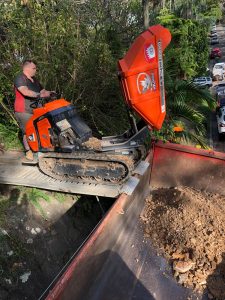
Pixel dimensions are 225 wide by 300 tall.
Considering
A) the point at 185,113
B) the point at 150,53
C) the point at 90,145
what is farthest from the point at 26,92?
the point at 185,113

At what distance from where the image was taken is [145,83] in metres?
5.32

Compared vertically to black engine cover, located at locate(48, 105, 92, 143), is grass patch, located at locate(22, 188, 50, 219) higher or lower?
lower

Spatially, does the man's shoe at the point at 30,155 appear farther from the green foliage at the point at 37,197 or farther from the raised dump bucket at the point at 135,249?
the raised dump bucket at the point at 135,249

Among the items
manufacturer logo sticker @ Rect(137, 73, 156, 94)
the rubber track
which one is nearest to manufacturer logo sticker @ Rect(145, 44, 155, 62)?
manufacturer logo sticker @ Rect(137, 73, 156, 94)

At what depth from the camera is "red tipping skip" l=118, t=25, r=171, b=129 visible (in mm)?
5172

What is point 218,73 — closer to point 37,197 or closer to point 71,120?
point 71,120

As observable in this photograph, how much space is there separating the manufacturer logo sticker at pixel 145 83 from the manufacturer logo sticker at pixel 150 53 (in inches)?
9.0

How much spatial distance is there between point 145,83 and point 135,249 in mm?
2463

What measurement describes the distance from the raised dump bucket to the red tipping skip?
1067mm

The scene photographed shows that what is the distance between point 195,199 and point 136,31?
651 centimetres

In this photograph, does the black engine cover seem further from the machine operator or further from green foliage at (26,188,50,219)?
green foliage at (26,188,50,219)

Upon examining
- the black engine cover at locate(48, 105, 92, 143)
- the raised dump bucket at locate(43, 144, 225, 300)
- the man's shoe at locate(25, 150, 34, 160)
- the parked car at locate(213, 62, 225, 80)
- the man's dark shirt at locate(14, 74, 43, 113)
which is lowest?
the parked car at locate(213, 62, 225, 80)

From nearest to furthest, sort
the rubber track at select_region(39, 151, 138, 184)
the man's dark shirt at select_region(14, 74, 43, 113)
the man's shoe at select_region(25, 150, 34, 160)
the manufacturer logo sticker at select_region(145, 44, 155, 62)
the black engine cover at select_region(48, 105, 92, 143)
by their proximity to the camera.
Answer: the manufacturer logo sticker at select_region(145, 44, 155, 62) → the rubber track at select_region(39, 151, 138, 184) → the black engine cover at select_region(48, 105, 92, 143) → the man's dark shirt at select_region(14, 74, 43, 113) → the man's shoe at select_region(25, 150, 34, 160)

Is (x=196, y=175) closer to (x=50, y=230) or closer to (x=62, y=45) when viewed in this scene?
(x=50, y=230)
